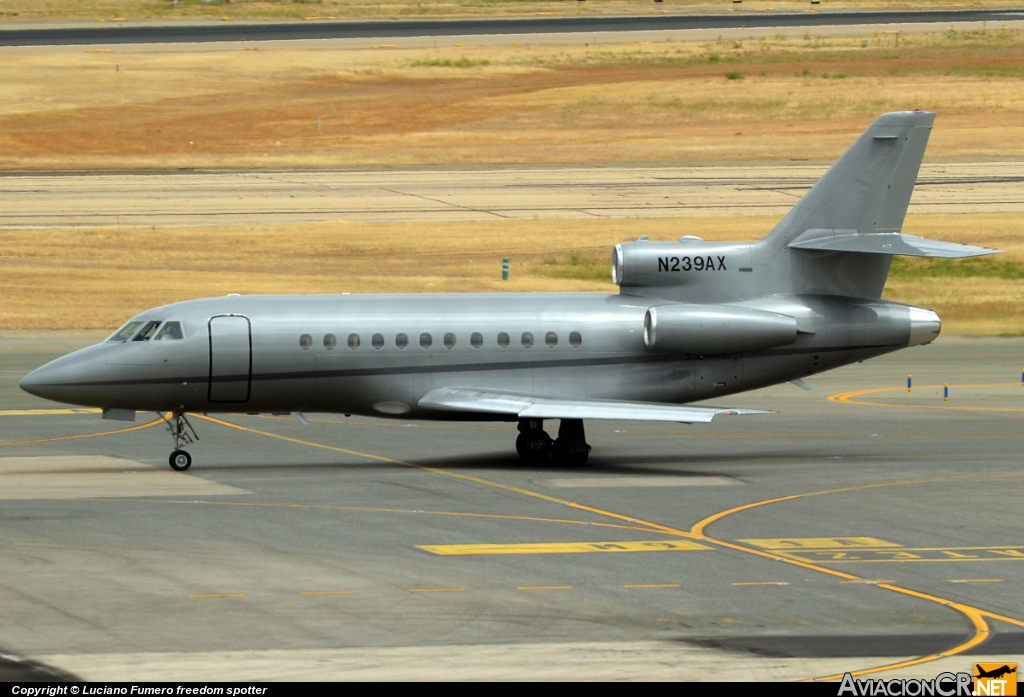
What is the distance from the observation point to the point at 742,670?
19.0m

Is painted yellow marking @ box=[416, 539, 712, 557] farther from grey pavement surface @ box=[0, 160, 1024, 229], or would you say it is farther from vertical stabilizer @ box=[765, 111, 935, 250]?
grey pavement surface @ box=[0, 160, 1024, 229]

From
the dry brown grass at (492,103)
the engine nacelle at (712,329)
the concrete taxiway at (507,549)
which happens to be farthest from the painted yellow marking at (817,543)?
the dry brown grass at (492,103)

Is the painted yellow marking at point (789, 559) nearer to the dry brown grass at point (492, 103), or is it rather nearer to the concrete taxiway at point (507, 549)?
the concrete taxiway at point (507, 549)

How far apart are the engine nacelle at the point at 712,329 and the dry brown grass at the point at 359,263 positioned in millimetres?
19429

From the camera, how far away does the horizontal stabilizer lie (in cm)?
3528

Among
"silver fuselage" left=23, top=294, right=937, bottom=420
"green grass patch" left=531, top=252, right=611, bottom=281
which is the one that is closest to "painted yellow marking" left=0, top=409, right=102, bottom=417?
"silver fuselage" left=23, top=294, right=937, bottom=420

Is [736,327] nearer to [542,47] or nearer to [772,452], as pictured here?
→ [772,452]

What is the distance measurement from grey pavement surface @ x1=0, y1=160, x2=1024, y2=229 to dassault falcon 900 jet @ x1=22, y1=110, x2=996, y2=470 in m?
38.0

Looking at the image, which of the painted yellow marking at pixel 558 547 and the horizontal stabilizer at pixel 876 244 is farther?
the horizontal stabilizer at pixel 876 244

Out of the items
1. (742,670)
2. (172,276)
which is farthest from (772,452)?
(172,276)

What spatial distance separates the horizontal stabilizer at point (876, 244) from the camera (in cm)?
3528

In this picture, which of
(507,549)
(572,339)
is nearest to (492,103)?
(572,339)

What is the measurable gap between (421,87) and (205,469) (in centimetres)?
7949

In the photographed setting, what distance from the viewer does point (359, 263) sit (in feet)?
219
